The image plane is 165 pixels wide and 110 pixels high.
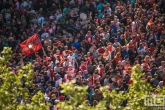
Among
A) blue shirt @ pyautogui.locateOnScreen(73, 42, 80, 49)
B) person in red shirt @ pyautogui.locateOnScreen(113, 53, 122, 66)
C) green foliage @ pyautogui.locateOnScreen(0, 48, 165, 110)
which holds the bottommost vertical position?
green foliage @ pyautogui.locateOnScreen(0, 48, 165, 110)

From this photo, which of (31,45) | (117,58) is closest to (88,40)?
(117,58)

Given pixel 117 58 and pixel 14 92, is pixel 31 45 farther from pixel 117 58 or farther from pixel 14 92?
pixel 14 92

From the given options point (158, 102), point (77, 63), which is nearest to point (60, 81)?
point (77, 63)

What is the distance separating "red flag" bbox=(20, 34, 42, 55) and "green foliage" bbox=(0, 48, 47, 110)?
10.4 meters

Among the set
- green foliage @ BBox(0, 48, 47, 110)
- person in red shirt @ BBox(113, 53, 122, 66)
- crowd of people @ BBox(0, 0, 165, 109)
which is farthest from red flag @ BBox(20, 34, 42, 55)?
green foliage @ BBox(0, 48, 47, 110)

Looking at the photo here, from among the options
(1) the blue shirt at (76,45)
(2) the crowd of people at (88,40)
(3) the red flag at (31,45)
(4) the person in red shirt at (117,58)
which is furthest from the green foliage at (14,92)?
(3) the red flag at (31,45)

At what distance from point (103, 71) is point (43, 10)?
8.36m

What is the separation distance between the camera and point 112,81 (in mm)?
26219

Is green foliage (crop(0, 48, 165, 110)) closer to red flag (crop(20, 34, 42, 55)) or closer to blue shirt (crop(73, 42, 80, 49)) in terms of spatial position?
blue shirt (crop(73, 42, 80, 49))

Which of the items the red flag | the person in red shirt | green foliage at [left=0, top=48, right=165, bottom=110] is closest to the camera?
green foliage at [left=0, top=48, right=165, bottom=110]

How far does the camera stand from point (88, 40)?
2969 centimetres

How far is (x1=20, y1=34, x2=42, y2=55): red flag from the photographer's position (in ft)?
98.3

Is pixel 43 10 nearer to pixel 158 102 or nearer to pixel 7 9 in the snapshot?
pixel 7 9

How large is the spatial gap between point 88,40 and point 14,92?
11.0m
